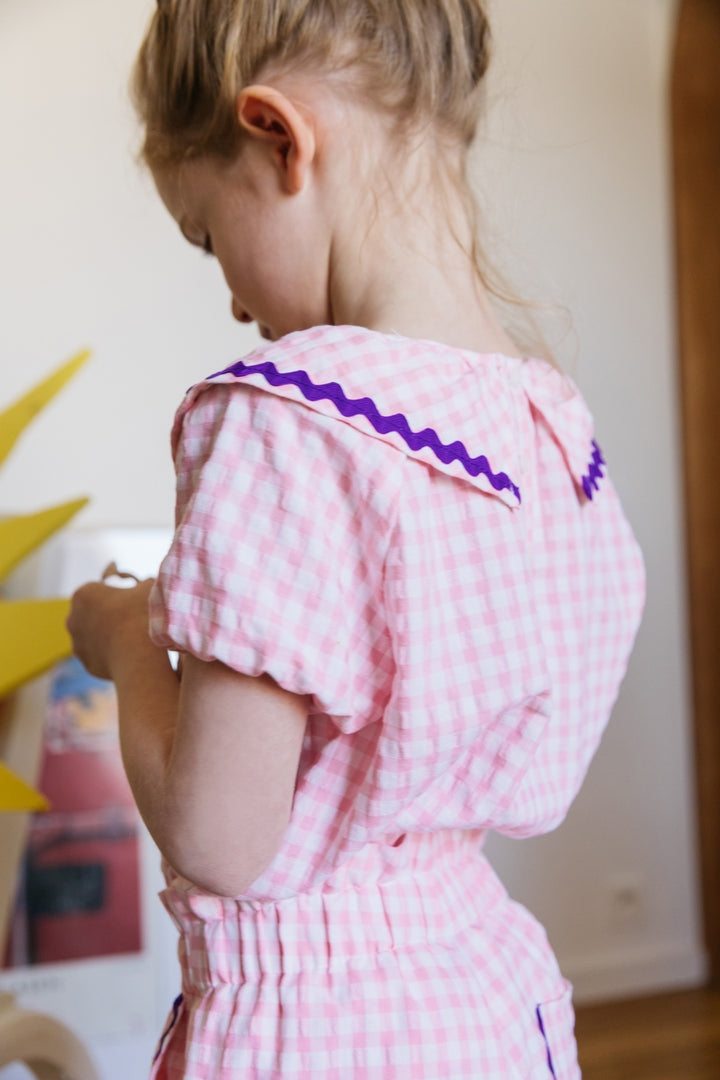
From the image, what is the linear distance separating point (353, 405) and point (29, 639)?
82 centimetres

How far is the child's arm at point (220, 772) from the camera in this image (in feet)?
1.41

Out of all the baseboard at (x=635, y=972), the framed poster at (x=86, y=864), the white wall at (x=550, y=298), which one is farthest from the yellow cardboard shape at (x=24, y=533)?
the baseboard at (x=635, y=972)

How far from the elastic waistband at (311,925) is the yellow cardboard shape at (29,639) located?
0.66 m

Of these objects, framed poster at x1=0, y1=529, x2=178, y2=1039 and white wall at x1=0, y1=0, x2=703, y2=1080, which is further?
white wall at x1=0, y1=0, x2=703, y2=1080

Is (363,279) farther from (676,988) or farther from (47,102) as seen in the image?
(676,988)

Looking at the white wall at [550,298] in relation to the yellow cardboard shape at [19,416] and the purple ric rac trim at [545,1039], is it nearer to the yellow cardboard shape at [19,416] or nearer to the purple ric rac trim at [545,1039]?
the yellow cardboard shape at [19,416]

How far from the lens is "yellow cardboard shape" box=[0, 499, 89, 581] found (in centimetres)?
120

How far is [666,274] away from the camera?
2.12 meters

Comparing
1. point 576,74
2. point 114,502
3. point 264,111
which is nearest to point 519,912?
point 264,111

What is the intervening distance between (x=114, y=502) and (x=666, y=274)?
1.14 meters

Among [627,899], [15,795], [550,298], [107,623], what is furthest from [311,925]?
[627,899]

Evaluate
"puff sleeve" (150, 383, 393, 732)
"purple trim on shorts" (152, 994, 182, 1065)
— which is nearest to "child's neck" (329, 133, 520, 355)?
"puff sleeve" (150, 383, 393, 732)

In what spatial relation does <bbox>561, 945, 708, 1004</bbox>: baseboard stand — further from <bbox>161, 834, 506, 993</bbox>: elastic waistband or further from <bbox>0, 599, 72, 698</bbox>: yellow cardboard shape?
<bbox>161, 834, 506, 993</bbox>: elastic waistband

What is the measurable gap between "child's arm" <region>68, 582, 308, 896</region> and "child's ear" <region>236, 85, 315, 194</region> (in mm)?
242
